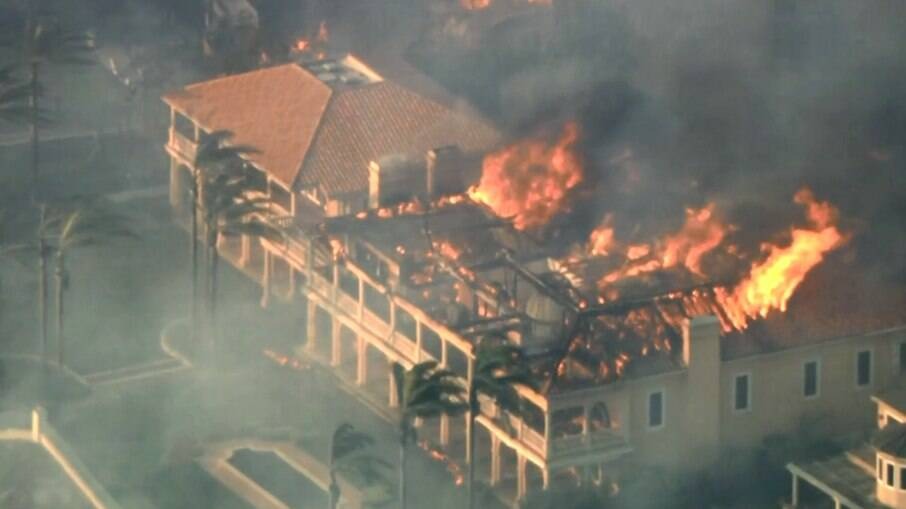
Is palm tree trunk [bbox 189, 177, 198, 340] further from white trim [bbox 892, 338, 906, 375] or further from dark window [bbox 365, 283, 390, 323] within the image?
white trim [bbox 892, 338, 906, 375]

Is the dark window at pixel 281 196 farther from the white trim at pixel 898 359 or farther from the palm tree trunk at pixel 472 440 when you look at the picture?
the white trim at pixel 898 359

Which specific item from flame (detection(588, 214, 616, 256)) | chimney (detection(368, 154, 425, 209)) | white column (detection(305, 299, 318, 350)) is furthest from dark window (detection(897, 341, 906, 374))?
white column (detection(305, 299, 318, 350))

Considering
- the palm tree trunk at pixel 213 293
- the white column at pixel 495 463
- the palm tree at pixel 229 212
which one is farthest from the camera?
the palm tree trunk at pixel 213 293

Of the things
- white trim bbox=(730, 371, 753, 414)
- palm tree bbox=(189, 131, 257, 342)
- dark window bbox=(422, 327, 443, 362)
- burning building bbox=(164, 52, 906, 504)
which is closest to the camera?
burning building bbox=(164, 52, 906, 504)

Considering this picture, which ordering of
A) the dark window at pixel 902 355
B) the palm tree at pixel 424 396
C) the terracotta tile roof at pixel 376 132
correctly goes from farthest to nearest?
the terracotta tile roof at pixel 376 132
the dark window at pixel 902 355
the palm tree at pixel 424 396

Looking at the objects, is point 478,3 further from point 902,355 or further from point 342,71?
point 902,355

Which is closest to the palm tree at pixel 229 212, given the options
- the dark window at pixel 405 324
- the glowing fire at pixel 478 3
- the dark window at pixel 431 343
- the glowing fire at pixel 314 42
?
the dark window at pixel 405 324
